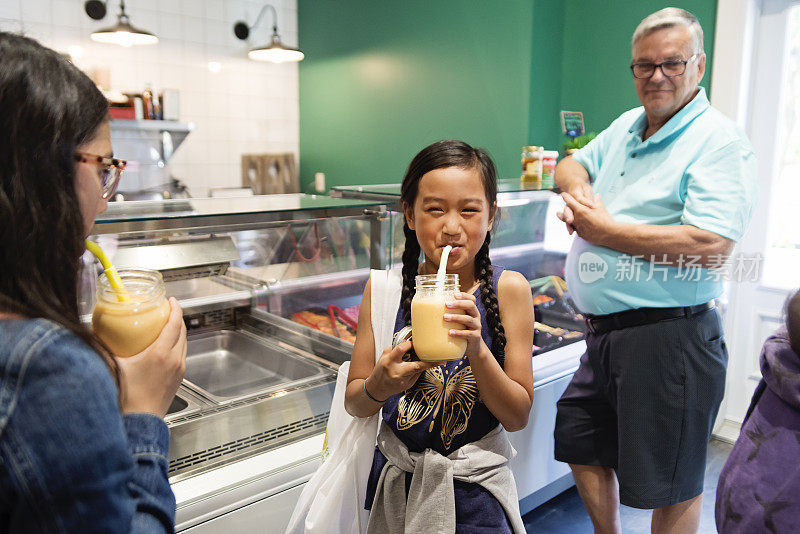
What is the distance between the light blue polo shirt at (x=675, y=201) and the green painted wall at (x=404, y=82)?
2.35 meters

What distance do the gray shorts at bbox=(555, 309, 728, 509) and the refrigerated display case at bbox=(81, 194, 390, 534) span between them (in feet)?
2.99

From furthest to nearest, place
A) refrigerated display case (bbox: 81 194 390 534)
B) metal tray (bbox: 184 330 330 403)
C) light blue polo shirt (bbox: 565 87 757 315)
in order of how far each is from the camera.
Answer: metal tray (bbox: 184 330 330 403)
light blue polo shirt (bbox: 565 87 757 315)
refrigerated display case (bbox: 81 194 390 534)

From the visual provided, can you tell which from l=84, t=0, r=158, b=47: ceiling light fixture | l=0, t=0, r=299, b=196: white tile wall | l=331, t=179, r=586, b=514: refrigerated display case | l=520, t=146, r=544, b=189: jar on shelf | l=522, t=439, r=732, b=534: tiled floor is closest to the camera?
l=331, t=179, r=586, b=514: refrigerated display case

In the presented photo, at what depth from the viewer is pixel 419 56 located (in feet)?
16.4

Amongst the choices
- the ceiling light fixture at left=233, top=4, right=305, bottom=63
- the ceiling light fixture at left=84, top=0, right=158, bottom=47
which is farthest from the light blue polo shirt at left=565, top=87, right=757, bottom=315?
the ceiling light fixture at left=233, top=4, right=305, bottom=63

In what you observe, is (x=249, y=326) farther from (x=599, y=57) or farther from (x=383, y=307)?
(x=599, y=57)

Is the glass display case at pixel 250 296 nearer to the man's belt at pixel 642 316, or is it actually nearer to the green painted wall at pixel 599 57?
the man's belt at pixel 642 316

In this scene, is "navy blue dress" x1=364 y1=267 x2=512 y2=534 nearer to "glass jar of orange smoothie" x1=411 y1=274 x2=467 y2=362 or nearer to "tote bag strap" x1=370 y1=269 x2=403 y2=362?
"tote bag strap" x1=370 y1=269 x2=403 y2=362

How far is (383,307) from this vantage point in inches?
59.7

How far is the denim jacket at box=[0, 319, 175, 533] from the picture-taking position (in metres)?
0.66

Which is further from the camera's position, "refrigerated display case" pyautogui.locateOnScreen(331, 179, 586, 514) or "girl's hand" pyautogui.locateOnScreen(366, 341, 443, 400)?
"refrigerated display case" pyautogui.locateOnScreen(331, 179, 586, 514)

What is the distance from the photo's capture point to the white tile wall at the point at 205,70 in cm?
520

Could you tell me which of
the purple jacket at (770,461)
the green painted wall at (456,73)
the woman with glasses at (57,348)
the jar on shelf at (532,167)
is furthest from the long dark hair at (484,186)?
the green painted wall at (456,73)

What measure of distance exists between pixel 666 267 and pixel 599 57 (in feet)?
8.86
